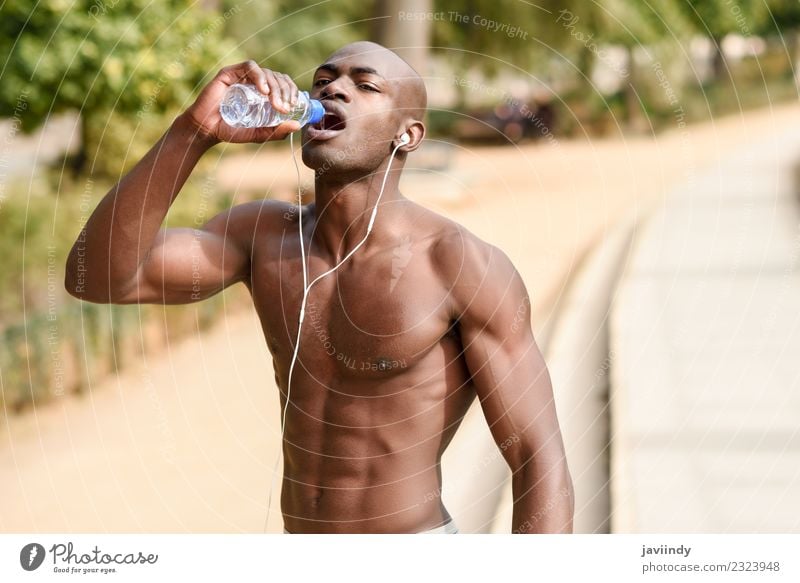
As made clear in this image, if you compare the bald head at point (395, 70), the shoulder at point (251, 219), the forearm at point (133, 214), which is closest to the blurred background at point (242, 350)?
the bald head at point (395, 70)

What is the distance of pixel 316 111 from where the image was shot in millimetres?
2473

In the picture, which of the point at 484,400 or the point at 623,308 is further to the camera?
the point at 623,308

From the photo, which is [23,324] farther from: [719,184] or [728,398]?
[719,184]

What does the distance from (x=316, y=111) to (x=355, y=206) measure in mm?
287

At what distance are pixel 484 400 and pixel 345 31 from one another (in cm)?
2544

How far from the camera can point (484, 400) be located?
2574 mm

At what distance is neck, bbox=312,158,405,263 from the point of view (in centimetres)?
265

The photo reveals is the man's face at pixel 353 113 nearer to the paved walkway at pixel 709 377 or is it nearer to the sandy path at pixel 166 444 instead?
the sandy path at pixel 166 444

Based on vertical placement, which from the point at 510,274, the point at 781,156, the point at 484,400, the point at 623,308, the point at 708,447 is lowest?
the point at 781,156

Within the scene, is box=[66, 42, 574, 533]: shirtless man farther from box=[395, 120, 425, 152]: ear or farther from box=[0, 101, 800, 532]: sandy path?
box=[0, 101, 800, 532]: sandy path

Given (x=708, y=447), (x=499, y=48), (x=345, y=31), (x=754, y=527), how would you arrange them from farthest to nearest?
(x=345, y=31), (x=499, y=48), (x=708, y=447), (x=754, y=527)

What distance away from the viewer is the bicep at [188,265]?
268 cm
